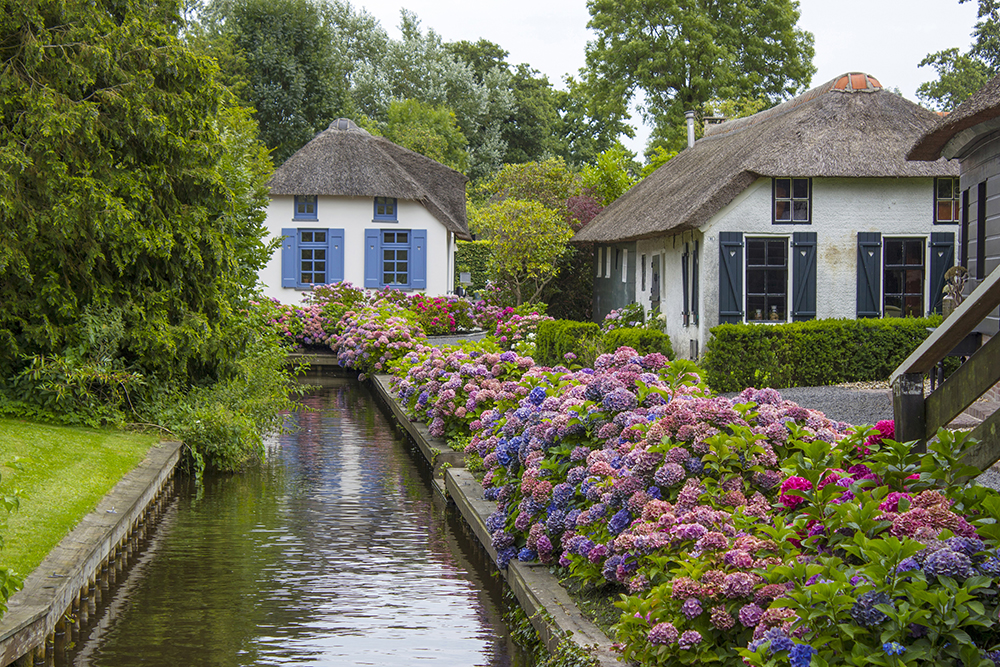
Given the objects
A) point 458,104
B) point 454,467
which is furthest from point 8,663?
point 458,104

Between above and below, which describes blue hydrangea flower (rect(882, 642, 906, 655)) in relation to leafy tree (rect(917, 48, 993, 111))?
below

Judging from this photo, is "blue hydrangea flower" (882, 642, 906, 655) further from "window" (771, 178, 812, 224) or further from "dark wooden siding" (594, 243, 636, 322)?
"dark wooden siding" (594, 243, 636, 322)

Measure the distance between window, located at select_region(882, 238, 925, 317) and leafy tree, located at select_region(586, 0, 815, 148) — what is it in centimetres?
2745

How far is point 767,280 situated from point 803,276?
27.0 inches

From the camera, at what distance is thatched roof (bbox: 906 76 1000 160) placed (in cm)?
1295

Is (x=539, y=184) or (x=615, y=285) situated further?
(x=539, y=184)

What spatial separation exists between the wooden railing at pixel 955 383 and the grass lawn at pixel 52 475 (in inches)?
198

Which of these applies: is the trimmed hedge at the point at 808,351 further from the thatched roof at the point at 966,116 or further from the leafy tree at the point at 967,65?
the leafy tree at the point at 967,65

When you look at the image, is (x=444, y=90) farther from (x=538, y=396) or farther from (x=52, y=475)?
(x=538, y=396)

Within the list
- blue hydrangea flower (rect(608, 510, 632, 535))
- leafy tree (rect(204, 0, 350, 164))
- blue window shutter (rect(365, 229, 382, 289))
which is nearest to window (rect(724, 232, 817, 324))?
blue hydrangea flower (rect(608, 510, 632, 535))

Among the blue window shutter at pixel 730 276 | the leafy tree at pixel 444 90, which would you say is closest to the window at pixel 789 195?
the blue window shutter at pixel 730 276

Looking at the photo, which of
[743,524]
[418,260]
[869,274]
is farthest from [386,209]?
[743,524]

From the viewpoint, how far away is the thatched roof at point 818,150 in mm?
20203

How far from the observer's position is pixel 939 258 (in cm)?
2083
